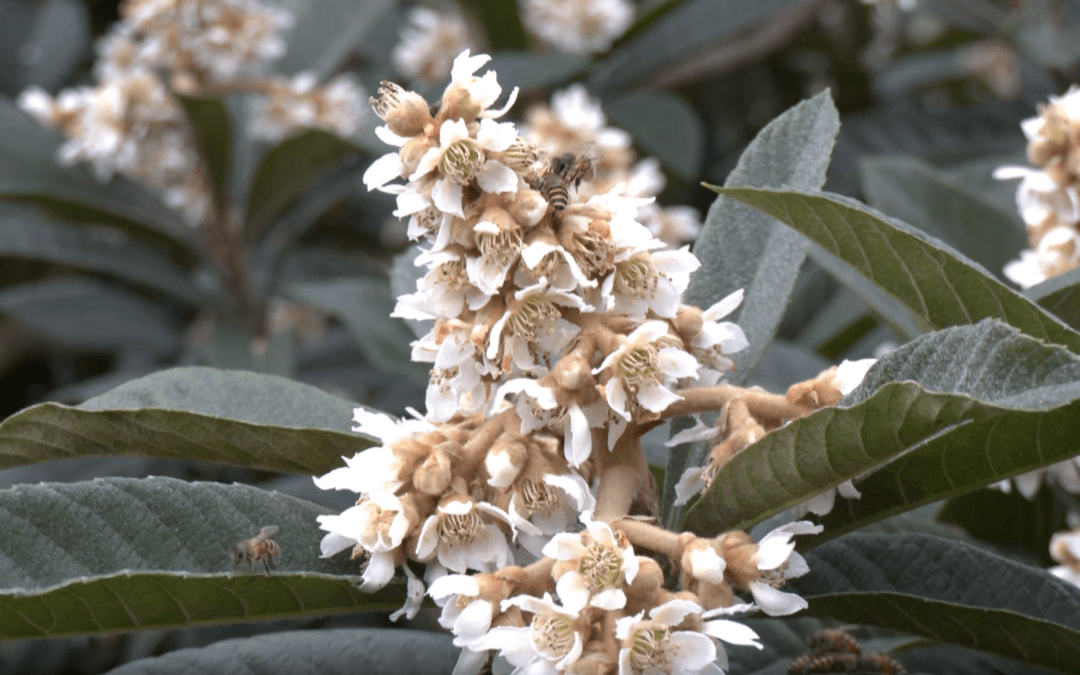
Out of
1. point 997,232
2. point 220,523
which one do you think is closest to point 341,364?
point 997,232

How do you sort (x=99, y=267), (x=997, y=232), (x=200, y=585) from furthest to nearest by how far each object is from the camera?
1. (x=99, y=267)
2. (x=997, y=232)
3. (x=200, y=585)

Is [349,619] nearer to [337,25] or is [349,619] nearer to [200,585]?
[200,585]

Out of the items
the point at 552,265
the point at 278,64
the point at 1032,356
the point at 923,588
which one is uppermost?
the point at 278,64

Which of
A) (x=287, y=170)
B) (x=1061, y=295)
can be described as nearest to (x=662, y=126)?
(x=287, y=170)

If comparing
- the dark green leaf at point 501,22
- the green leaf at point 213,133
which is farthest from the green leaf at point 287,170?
the dark green leaf at point 501,22

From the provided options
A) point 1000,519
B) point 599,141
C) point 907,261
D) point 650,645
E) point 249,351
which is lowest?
point 1000,519

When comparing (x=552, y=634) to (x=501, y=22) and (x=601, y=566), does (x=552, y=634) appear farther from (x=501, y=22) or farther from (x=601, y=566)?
(x=501, y=22)

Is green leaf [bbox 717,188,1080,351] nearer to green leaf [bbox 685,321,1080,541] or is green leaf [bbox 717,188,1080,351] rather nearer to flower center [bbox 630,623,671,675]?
green leaf [bbox 685,321,1080,541]
